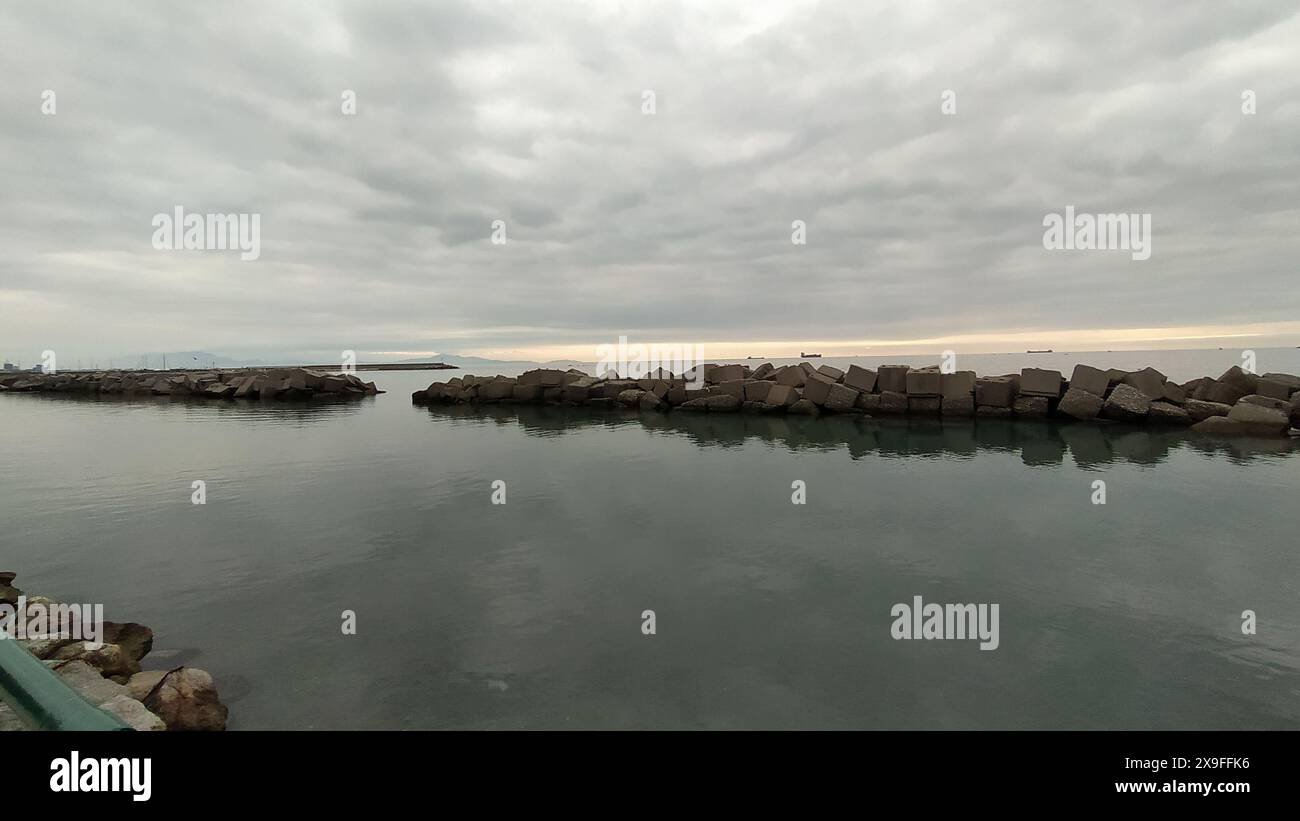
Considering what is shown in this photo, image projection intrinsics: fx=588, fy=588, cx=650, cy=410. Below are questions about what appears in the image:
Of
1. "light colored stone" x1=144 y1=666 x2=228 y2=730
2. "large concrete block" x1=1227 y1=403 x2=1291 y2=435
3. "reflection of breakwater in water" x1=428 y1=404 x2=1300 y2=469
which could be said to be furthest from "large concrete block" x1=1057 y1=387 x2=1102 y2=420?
"light colored stone" x1=144 y1=666 x2=228 y2=730

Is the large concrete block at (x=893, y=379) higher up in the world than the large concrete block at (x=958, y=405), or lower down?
higher up

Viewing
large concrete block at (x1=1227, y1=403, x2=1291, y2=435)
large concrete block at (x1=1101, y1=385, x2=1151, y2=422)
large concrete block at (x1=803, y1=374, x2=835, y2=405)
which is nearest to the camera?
large concrete block at (x1=1227, y1=403, x2=1291, y2=435)

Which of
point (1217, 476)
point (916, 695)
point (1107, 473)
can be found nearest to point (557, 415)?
point (1107, 473)

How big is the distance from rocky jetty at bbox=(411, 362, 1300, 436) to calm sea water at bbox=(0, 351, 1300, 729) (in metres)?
4.78

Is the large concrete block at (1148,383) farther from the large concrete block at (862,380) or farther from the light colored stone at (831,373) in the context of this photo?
the light colored stone at (831,373)

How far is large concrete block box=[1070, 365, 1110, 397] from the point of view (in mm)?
21062

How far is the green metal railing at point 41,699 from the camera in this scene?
278 cm

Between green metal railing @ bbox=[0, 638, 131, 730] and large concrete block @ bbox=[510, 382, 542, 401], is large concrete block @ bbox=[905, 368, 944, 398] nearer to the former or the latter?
large concrete block @ bbox=[510, 382, 542, 401]

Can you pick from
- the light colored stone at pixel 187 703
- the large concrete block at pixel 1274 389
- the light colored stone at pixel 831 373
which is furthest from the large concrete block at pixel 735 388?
the light colored stone at pixel 187 703

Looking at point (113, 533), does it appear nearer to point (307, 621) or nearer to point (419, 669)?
point (307, 621)

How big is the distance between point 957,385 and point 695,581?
2013 cm

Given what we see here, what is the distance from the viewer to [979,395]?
22.9 meters

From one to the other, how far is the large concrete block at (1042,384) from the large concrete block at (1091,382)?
0.51 metres
